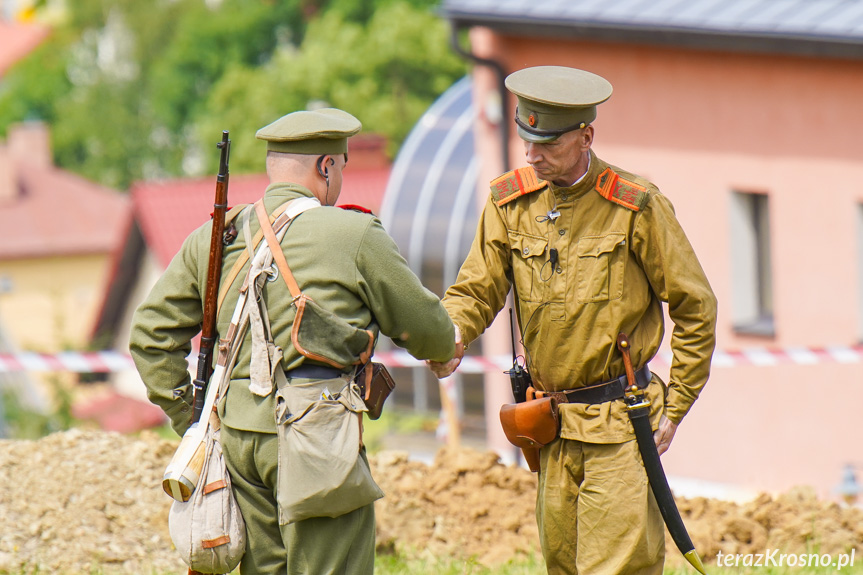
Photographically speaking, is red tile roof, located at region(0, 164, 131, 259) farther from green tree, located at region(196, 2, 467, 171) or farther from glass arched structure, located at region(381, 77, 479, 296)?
glass arched structure, located at region(381, 77, 479, 296)

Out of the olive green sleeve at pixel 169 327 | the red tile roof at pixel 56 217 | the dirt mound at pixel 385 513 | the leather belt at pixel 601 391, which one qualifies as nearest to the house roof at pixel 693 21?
the dirt mound at pixel 385 513

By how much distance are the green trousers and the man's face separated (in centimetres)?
139

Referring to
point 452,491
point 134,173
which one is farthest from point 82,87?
point 452,491

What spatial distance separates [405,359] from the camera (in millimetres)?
10328

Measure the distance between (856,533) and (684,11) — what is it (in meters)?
6.84

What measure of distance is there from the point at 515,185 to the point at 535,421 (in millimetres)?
893

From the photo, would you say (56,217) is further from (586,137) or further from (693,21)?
(586,137)

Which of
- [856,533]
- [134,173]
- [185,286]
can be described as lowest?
[134,173]

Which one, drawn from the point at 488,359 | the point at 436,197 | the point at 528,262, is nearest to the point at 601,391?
the point at 528,262

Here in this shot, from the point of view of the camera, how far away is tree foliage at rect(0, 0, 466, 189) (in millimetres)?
47062

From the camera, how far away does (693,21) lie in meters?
12.0

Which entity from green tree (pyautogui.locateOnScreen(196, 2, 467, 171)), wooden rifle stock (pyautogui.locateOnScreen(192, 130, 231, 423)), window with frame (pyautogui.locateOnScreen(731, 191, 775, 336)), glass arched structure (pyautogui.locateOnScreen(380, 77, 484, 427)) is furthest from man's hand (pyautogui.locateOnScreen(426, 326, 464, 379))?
green tree (pyautogui.locateOnScreen(196, 2, 467, 171))

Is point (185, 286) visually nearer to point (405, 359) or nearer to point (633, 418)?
point (633, 418)

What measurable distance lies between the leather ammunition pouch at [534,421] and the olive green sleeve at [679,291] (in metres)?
0.42
